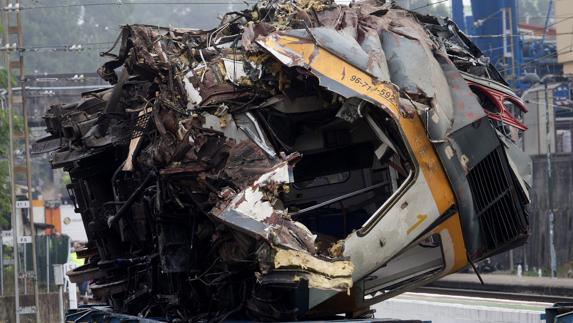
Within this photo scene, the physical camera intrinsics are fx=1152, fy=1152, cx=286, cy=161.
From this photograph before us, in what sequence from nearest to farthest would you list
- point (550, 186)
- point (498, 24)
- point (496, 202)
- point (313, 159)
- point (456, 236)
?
point (456, 236) → point (496, 202) → point (313, 159) → point (550, 186) → point (498, 24)

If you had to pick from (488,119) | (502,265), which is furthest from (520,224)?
(502,265)

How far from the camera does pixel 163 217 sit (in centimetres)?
1218

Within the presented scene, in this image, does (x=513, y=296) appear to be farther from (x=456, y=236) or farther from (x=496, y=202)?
(x=456, y=236)

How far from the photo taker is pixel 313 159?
12375 millimetres

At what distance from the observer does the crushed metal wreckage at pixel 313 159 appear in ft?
35.0

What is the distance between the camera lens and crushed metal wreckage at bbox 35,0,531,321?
10.7 m

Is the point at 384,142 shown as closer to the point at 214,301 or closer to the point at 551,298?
the point at 214,301

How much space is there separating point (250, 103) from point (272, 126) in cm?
34

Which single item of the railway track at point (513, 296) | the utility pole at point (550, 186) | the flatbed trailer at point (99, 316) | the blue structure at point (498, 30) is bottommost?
the railway track at point (513, 296)

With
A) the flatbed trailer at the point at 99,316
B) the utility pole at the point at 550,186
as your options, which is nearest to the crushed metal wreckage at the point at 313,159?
the flatbed trailer at the point at 99,316

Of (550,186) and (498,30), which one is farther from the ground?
(498,30)

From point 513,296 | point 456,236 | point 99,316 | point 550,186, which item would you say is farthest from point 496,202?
point 550,186

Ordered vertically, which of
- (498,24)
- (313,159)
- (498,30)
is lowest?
(313,159)

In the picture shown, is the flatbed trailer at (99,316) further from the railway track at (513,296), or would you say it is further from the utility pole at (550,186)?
the utility pole at (550,186)
